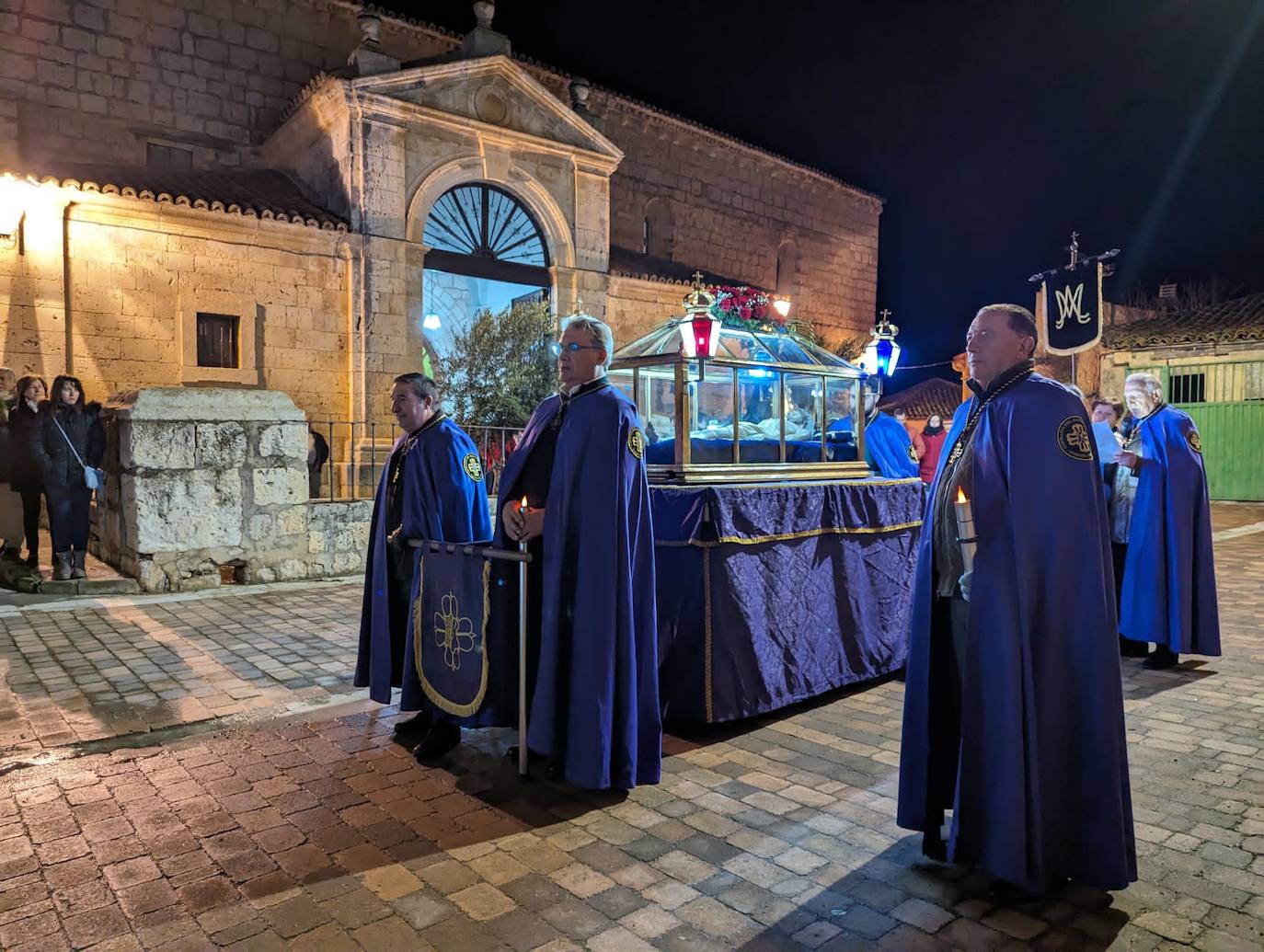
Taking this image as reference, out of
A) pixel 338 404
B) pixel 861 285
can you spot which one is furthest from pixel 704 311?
pixel 861 285

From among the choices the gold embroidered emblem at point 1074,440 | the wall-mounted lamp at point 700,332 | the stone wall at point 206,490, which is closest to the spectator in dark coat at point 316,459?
the stone wall at point 206,490

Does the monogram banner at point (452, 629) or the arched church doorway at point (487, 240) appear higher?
the arched church doorway at point (487, 240)

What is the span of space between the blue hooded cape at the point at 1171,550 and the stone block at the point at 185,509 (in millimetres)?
8040

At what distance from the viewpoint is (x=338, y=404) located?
14.1m

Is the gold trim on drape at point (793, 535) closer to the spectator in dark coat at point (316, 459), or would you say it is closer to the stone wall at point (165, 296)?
the spectator in dark coat at point (316, 459)

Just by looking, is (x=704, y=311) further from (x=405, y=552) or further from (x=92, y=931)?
(x=92, y=931)

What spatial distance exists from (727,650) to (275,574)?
605cm

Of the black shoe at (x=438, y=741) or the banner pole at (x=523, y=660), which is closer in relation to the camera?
the banner pole at (x=523, y=660)

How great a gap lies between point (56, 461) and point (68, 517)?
0.55 meters

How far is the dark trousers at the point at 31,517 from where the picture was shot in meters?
8.01

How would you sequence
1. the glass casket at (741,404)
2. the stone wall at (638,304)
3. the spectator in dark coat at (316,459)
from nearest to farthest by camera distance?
the glass casket at (741,404) → the spectator in dark coat at (316,459) → the stone wall at (638,304)

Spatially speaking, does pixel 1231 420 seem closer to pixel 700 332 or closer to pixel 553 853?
pixel 700 332

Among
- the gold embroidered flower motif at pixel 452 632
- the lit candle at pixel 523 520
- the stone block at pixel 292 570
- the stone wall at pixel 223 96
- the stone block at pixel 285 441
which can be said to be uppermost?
the stone wall at pixel 223 96

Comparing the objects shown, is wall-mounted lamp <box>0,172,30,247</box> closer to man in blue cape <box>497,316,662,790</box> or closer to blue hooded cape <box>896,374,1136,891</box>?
man in blue cape <box>497,316,662,790</box>
